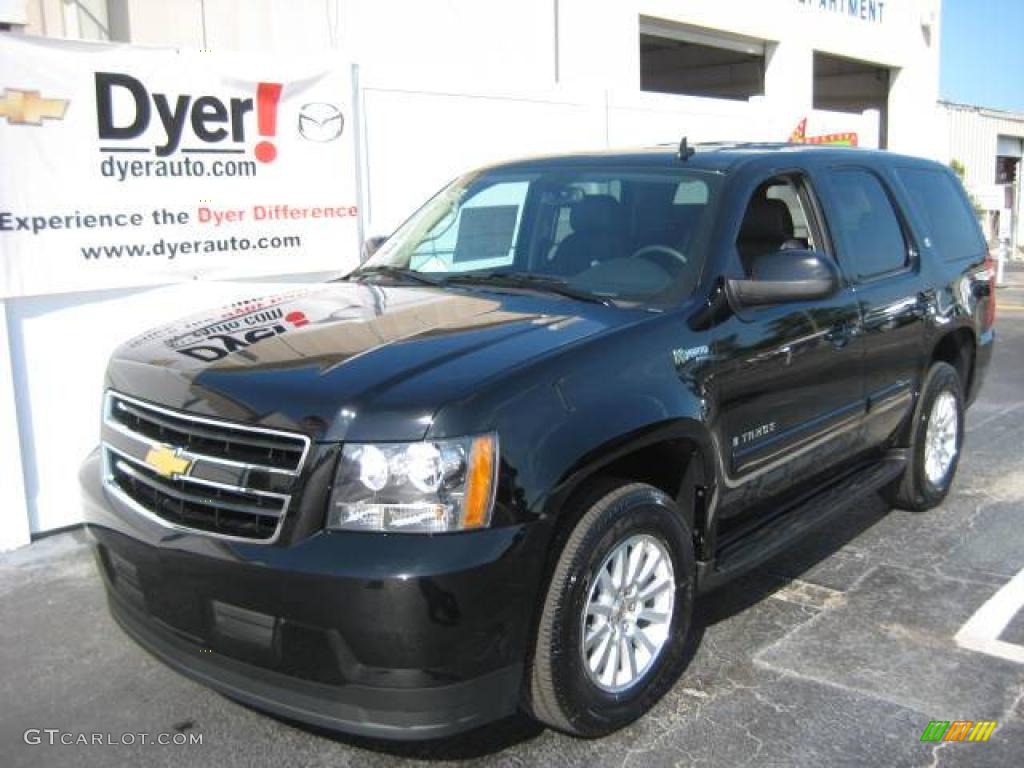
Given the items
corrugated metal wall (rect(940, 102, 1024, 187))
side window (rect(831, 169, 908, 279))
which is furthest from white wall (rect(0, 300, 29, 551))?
corrugated metal wall (rect(940, 102, 1024, 187))

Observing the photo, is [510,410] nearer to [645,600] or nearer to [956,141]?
[645,600]

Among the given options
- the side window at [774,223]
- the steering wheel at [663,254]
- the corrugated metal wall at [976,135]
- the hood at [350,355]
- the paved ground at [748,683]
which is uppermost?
the corrugated metal wall at [976,135]

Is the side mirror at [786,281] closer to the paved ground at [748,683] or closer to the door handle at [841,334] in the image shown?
the door handle at [841,334]

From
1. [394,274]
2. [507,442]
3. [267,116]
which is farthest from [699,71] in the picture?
[507,442]

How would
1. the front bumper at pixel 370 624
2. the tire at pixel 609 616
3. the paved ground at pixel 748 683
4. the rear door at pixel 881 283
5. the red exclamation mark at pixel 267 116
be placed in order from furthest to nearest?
the red exclamation mark at pixel 267 116 < the rear door at pixel 881 283 < the paved ground at pixel 748 683 < the tire at pixel 609 616 < the front bumper at pixel 370 624

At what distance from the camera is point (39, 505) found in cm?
543

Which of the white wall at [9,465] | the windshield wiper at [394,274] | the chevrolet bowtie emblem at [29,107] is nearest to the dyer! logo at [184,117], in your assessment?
the chevrolet bowtie emblem at [29,107]

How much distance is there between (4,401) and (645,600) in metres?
3.60

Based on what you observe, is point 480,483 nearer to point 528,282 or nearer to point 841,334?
point 528,282

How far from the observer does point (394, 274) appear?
443cm

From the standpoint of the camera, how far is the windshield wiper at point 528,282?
374cm

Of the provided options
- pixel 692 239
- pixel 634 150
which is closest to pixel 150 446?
pixel 692 239

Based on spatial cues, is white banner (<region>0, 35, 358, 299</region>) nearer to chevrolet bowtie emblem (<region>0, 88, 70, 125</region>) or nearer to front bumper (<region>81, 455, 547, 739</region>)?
chevrolet bowtie emblem (<region>0, 88, 70, 125</region>)

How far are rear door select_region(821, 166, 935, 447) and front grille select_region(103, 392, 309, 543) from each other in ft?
9.45
